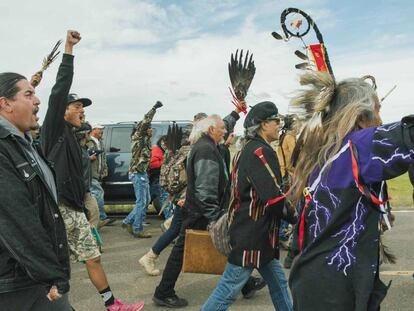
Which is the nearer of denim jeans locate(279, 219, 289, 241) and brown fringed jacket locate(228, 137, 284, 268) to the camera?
brown fringed jacket locate(228, 137, 284, 268)

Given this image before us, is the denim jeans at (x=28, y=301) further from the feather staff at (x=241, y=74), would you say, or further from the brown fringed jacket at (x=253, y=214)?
the feather staff at (x=241, y=74)

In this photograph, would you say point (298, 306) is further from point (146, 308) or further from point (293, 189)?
point (146, 308)

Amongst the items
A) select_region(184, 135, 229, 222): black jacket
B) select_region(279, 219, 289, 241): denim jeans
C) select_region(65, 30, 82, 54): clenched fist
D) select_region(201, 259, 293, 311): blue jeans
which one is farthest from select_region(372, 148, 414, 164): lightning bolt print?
select_region(279, 219, 289, 241): denim jeans

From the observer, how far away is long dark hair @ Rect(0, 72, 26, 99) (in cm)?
250

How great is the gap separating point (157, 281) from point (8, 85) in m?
3.51

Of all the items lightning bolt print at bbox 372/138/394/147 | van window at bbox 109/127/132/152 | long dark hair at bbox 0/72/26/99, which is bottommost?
van window at bbox 109/127/132/152

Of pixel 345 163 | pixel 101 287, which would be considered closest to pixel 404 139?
pixel 345 163

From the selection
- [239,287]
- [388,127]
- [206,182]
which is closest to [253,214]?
[239,287]

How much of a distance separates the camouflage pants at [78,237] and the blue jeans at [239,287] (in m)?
1.14

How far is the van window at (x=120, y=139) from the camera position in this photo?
31.3ft

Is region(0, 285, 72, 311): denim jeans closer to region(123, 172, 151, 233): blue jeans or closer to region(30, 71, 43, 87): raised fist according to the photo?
region(30, 71, 43, 87): raised fist

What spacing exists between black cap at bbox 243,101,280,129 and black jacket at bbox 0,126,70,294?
180 centimetres

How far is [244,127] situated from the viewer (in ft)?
12.4

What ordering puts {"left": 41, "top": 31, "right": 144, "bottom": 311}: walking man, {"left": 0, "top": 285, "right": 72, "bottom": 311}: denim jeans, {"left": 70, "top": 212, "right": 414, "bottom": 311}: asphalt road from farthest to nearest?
{"left": 70, "top": 212, "right": 414, "bottom": 311}: asphalt road < {"left": 41, "top": 31, "right": 144, "bottom": 311}: walking man < {"left": 0, "top": 285, "right": 72, "bottom": 311}: denim jeans
